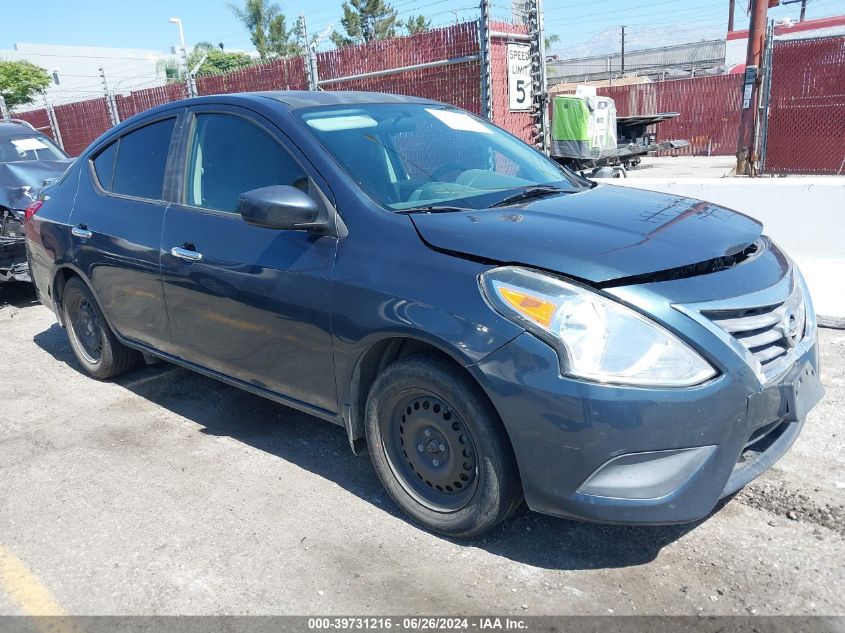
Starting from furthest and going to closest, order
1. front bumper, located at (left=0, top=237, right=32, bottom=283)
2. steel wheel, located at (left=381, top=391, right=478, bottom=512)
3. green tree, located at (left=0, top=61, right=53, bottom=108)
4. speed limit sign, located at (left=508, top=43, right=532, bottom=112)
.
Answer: green tree, located at (left=0, top=61, right=53, bottom=108) → speed limit sign, located at (left=508, top=43, right=532, bottom=112) → front bumper, located at (left=0, top=237, right=32, bottom=283) → steel wheel, located at (left=381, top=391, right=478, bottom=512)

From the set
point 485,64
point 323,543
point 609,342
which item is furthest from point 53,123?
point 609,342

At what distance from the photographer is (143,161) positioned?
4.17m

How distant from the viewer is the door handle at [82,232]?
4.39 m

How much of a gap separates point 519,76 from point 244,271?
7740 mm

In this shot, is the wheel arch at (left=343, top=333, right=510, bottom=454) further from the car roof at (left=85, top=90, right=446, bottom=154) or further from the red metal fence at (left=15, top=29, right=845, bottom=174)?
the red metal fence at (left=15, top=29, right=845, bottom=174)

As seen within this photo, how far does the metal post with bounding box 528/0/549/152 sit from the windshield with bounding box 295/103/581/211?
20.7 feet

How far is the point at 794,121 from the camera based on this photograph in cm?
1223

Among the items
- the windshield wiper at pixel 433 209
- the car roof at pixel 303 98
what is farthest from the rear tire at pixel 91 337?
the windshield wiper at pixel 433 209

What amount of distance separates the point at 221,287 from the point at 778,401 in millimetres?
2475

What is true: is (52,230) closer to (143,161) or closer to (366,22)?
(143,161)

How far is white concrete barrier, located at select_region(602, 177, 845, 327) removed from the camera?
5550mm

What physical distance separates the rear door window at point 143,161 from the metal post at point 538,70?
268 inches

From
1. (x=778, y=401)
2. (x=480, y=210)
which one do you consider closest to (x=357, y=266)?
(x=480, y=210)

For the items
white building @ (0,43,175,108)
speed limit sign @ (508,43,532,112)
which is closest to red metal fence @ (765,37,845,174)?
speed limit sign @ (508,43,532,112)
